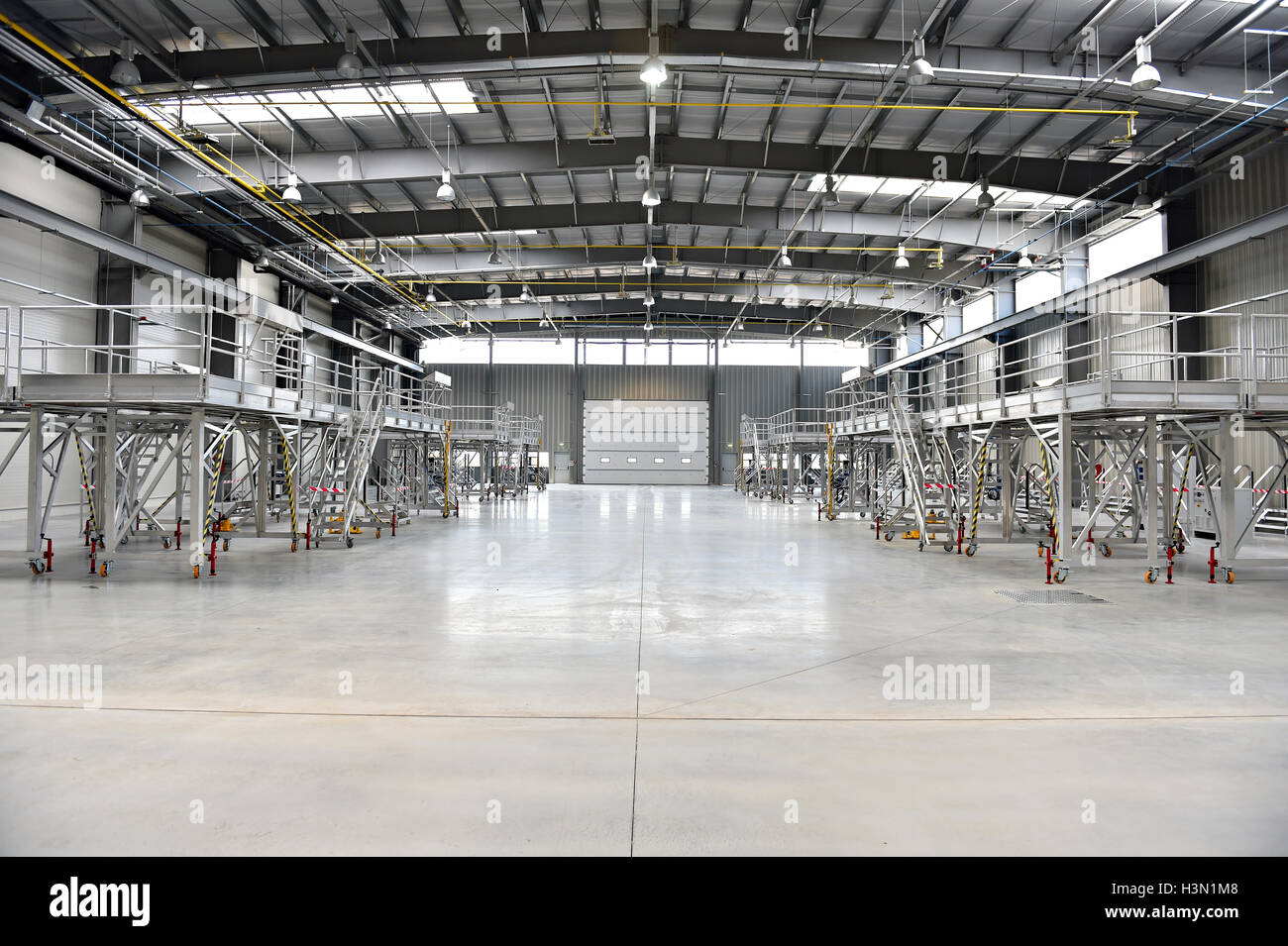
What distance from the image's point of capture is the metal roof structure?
50.5 feet

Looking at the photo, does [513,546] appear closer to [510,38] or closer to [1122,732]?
[510,38]

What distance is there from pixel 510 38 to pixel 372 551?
1122 centimetres

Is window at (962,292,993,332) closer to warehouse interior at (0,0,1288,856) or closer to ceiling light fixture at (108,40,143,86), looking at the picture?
warehouse interior at (0,0,1288,856)

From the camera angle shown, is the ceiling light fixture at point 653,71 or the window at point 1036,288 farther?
the window at point 1036,288

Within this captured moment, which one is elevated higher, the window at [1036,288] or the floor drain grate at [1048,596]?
the window at [1036,288]

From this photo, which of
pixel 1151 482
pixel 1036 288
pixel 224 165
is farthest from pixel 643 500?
pixel 1151 482

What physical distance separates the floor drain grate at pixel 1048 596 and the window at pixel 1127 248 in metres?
17.3

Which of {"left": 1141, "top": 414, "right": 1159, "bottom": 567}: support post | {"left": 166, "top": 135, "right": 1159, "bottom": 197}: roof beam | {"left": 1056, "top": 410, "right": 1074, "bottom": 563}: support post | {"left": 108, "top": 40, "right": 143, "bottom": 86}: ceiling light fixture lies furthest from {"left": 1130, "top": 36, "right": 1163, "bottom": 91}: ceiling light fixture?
{"left": 108, "top": 40, "right": 143, "bottom": 86}: ceiling light fixture

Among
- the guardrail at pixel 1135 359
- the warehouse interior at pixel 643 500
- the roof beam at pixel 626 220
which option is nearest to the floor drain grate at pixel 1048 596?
the warehouse interior at pixel 643 500

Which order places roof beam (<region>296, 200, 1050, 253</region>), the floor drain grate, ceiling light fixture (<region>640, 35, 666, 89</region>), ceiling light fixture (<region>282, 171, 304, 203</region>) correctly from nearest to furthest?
the floor drain grate → ceiling light fixture (<region>640, 35, 666, 89</region>) → ceiling light fixture (<region>282, 171, 304, 203</region>) → roof beam (<region>296, 200, 1050, 253</region>)

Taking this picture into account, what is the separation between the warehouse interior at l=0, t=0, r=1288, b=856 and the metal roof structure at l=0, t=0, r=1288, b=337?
5.3 inches

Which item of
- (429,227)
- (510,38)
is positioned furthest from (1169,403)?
(429,227)

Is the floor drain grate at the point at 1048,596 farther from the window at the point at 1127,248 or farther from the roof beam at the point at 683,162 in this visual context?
the window at the point at 1127,248

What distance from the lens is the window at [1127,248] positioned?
23.2m
